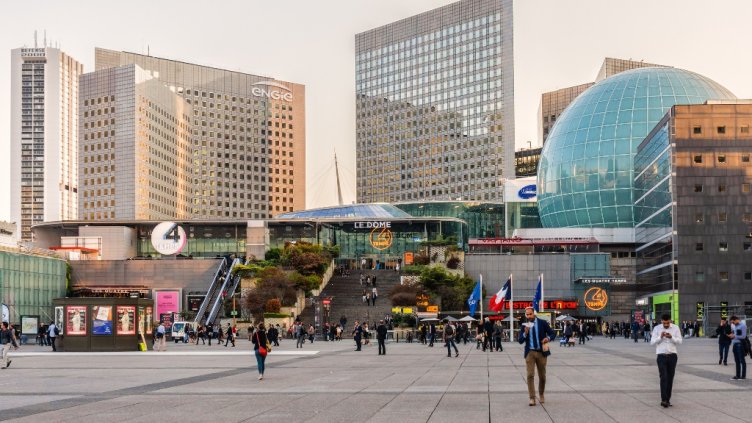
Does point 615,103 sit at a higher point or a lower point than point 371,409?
higher

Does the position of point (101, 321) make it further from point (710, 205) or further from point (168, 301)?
point (710, 205)

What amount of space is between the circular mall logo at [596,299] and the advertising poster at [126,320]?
61716 millimetres

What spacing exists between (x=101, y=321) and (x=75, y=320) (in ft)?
5.53

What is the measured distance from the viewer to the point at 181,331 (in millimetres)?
82312

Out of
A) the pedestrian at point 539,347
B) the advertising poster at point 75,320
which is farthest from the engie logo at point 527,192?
the pedestrian at point 539,347

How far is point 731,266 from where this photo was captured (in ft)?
298

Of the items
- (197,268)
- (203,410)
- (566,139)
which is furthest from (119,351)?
(566,139)

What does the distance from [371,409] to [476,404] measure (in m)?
2.39

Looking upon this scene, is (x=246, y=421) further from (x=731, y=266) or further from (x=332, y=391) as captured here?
(x=731, y=266)

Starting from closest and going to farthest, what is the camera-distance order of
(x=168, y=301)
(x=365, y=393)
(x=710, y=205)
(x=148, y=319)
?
(x=365, y=393) < (x=148, y=319) < (x=710, y=205) < (x=168, y=301)

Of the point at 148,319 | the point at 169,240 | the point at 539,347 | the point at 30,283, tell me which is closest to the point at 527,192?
the point at 169,240

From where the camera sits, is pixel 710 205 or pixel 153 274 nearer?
pixel 710 205

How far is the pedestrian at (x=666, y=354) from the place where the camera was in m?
19.8

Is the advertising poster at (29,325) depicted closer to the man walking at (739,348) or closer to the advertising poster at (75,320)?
the advertising poster at (75,320)
